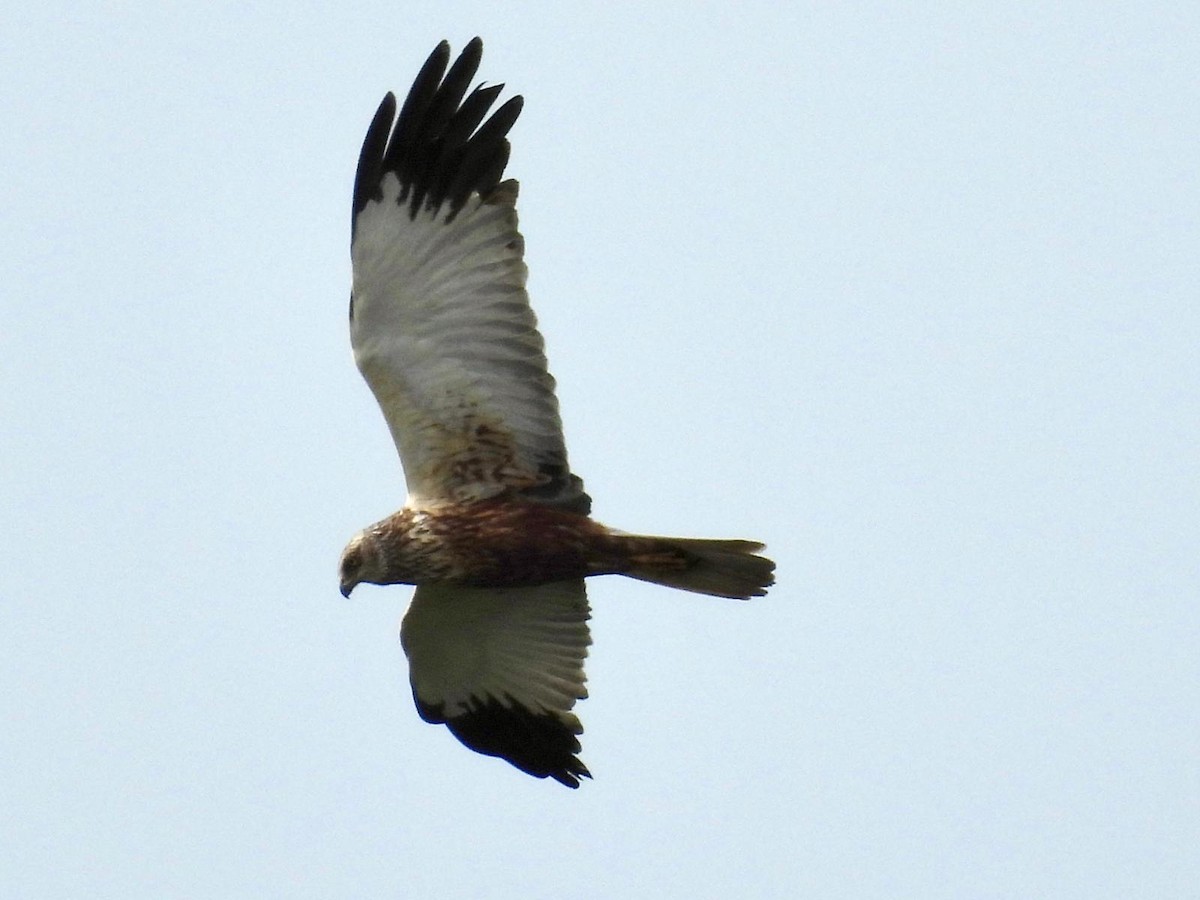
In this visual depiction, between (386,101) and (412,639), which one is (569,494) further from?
(386,101)

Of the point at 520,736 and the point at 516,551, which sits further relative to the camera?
the point at 520,736

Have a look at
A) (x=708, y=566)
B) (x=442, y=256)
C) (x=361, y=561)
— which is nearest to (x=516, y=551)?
(x=361, y=561)

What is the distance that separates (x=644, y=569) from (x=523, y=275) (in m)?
1.65

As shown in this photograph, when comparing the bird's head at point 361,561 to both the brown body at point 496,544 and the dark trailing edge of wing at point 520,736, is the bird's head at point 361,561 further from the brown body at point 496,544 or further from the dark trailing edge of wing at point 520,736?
the dark trailing edge of wing at point 520,736

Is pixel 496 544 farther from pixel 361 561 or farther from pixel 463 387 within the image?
pixel 463 387

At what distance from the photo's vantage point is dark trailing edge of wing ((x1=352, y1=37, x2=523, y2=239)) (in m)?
10.8

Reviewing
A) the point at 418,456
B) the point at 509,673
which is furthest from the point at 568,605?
the point at 418,456

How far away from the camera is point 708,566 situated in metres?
11.2

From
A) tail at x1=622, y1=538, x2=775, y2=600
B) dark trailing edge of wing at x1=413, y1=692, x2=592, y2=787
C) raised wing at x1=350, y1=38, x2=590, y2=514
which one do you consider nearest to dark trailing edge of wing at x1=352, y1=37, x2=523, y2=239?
raised wing at x1=350, y1=38, x2=590, y2=514

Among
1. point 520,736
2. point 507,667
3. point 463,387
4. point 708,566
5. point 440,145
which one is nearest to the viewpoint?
point 440,145

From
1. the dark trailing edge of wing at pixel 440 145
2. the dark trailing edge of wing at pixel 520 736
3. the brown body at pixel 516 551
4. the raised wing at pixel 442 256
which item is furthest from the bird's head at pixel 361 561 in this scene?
the dark trailing edge of wing at pixel 440 145

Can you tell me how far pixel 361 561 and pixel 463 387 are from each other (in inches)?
41.0

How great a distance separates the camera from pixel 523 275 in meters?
10.9

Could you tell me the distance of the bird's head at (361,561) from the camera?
11.1 meters
